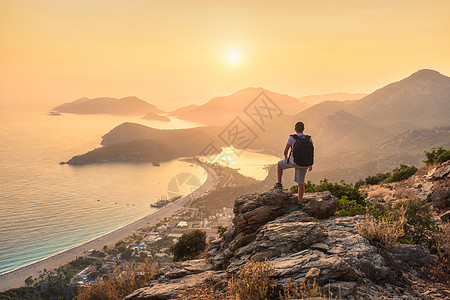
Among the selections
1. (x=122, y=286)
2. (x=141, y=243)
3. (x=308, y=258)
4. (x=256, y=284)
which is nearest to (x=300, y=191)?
(x=308, y=258)

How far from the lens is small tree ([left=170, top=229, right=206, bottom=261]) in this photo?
2144 centimetres

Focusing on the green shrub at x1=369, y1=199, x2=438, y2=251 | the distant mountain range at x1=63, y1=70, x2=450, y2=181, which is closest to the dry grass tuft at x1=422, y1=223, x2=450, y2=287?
the green shrub at x1=369, y1=199, x2=438, y2=251

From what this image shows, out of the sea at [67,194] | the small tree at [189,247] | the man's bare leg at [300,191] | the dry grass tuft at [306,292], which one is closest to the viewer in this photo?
the dry grass tuft at [306,292]

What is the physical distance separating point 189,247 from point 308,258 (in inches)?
703

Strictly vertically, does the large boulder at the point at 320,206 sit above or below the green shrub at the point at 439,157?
below

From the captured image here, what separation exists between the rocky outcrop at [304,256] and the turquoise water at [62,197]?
6899 cm

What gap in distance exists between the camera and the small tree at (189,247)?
70.3 ft

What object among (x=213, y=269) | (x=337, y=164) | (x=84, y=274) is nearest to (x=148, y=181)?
(x=84, y=274)

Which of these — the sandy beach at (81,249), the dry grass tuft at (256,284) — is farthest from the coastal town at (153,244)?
the dry grass tuft at (256,284)

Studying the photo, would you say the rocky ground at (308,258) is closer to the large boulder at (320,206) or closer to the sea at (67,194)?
the large boulder at (320,206)

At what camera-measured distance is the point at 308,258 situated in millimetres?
5996

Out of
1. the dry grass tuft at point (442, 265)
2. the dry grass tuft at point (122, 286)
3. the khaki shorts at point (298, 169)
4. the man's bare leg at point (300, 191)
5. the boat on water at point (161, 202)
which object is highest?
the khaki shorts at point (298, 169)

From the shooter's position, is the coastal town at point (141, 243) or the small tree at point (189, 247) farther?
the coastal town at point (141, 243)

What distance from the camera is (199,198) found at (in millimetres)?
94125
